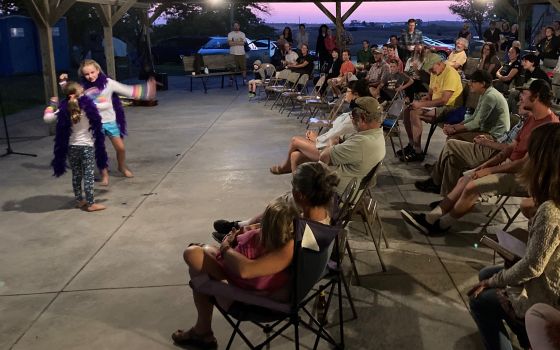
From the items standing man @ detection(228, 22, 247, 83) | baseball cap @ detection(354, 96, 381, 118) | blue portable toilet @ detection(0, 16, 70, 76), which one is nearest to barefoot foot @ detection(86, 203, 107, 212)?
baseball cap @ detection(354, 96, 381, 118)

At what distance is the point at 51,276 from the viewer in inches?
147

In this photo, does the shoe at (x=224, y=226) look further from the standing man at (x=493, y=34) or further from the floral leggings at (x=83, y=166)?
the standing man at (x=493, y=34)

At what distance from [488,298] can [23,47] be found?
1874 cm

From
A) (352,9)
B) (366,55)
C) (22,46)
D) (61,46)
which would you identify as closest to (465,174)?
(366,55)

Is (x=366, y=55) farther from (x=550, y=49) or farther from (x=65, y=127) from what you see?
(x=65, y=127)

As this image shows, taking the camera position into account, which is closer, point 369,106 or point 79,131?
point 369,106

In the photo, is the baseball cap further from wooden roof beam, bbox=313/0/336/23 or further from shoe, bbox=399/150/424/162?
wooden roof beam, bbox=313/0/336/23

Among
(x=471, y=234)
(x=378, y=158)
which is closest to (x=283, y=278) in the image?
(x=378, y=158)

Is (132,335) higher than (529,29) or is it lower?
lower

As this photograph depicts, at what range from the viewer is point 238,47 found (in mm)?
15094

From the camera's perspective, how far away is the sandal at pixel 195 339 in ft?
9.25

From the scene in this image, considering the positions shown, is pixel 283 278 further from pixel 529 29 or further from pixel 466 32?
pixel 529 29

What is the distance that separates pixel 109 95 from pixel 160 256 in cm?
238

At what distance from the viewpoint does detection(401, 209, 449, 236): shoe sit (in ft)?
14.0
